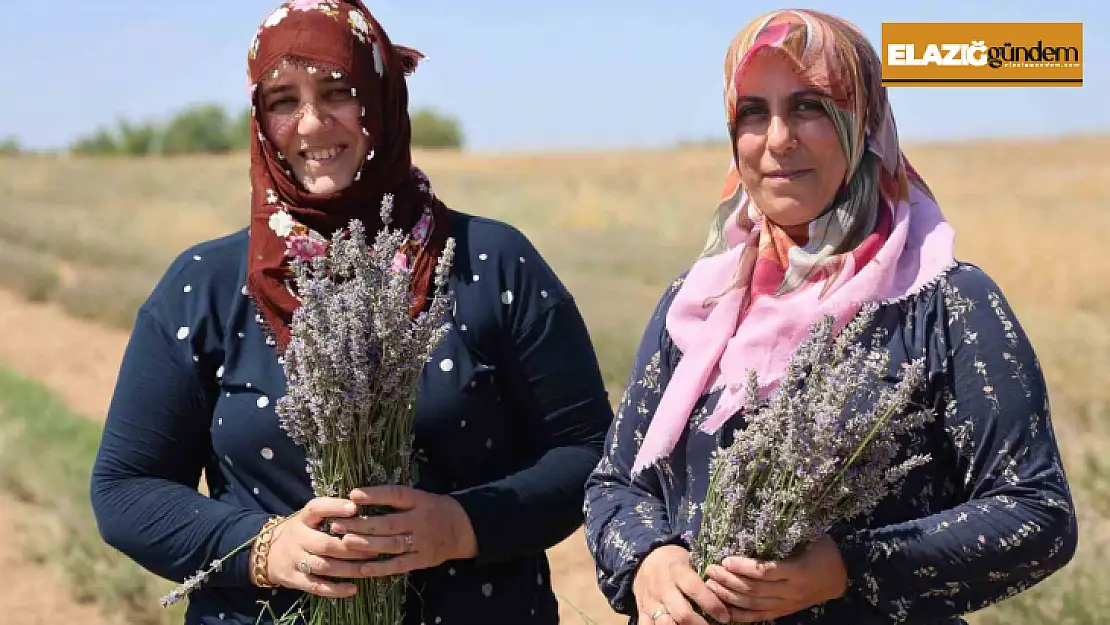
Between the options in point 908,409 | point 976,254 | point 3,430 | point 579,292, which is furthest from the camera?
point 976,254

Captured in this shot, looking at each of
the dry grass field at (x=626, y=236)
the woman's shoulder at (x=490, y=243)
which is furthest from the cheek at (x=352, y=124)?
the dry grass field at (x=626, y=236)

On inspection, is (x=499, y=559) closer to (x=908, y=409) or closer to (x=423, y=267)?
(x=423, y=267)

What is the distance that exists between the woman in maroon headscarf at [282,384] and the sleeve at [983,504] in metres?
0.78

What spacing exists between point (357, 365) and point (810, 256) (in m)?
0.81

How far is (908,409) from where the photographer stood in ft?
7.52

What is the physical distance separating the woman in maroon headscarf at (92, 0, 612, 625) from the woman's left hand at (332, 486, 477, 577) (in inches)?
0.5

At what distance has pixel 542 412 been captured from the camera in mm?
2859

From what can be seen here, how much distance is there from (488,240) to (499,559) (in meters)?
0.66

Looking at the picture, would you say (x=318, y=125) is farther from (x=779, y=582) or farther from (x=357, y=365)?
(x=779, y=582)

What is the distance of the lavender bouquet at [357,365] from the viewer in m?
2.34

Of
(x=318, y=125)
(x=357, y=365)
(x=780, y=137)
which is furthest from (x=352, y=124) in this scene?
(x=780, y=137)

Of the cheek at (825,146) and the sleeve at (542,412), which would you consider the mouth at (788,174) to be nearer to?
the cheek at (825,146)

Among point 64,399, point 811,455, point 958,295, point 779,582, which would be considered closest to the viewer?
point 811,455

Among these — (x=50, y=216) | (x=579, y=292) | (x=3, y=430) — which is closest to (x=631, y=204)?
(x=50, y=216)
